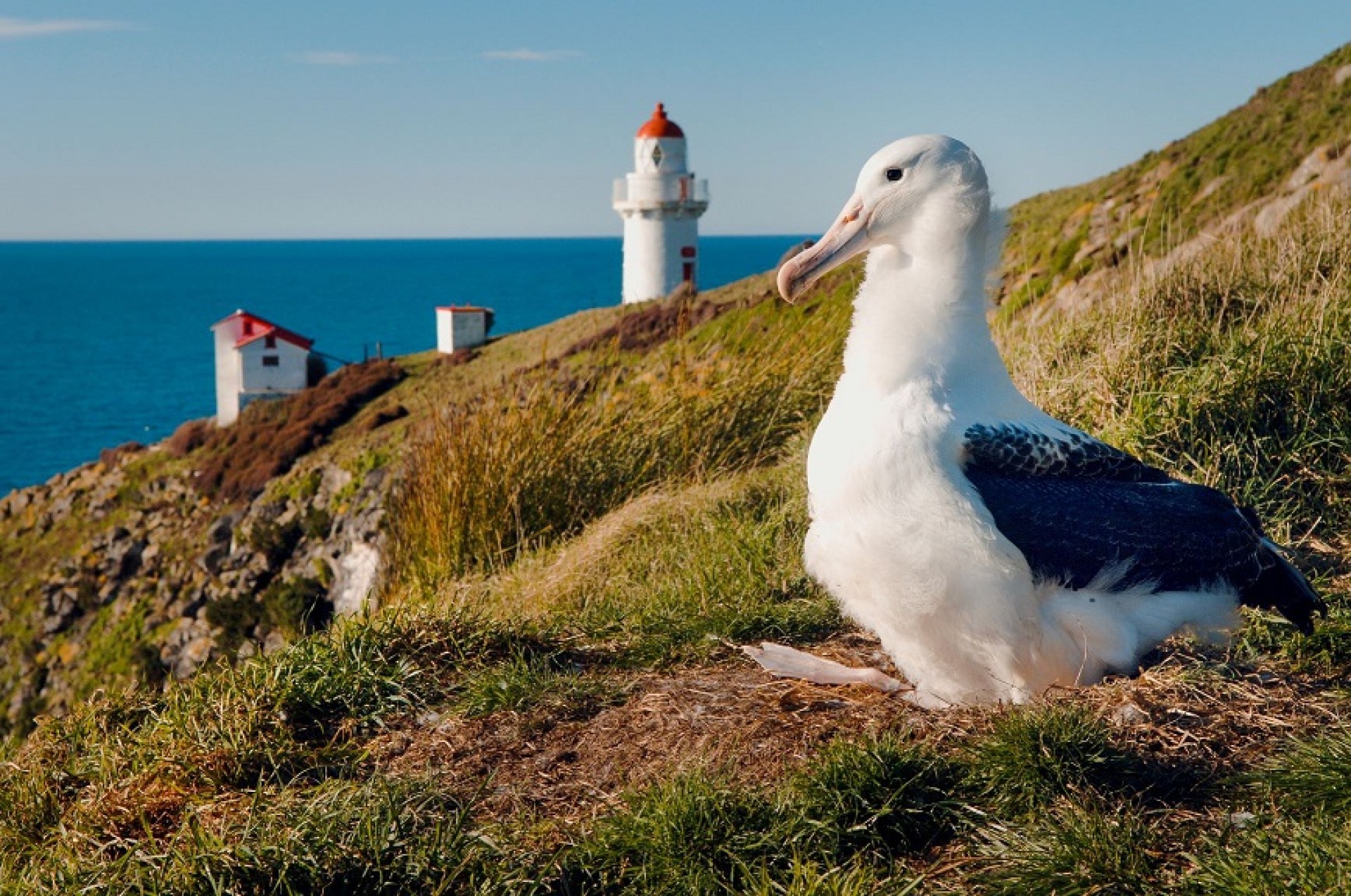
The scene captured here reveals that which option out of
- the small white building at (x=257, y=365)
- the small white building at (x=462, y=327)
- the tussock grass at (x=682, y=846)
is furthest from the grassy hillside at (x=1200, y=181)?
the small white building at (x=257, y=365)

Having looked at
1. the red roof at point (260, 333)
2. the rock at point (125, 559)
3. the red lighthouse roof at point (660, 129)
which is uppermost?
the red lighthouse roof at point (660, 129)

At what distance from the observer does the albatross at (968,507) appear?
146 inches

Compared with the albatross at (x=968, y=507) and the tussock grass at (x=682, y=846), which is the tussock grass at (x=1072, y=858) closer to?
the tussock grass at (x=682, y=846)

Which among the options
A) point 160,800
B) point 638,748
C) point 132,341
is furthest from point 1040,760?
point 132,341

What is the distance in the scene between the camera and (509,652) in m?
4.76

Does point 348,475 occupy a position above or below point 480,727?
below

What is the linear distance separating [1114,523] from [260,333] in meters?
47.2

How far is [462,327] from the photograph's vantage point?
4566cm

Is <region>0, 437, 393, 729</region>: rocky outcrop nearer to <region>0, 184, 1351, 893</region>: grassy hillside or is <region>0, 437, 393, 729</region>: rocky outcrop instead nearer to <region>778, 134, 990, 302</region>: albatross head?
<region>0, 184, 1351, 893</region>: grassy hillside

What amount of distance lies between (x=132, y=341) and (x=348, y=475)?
10135 cm

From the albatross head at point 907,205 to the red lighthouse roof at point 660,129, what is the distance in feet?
145

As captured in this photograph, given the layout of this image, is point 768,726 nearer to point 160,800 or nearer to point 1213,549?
point 1213,549

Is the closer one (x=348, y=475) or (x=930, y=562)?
(x=930, y=562)

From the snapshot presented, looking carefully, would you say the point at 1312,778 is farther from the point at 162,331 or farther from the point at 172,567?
the point at 162,331
